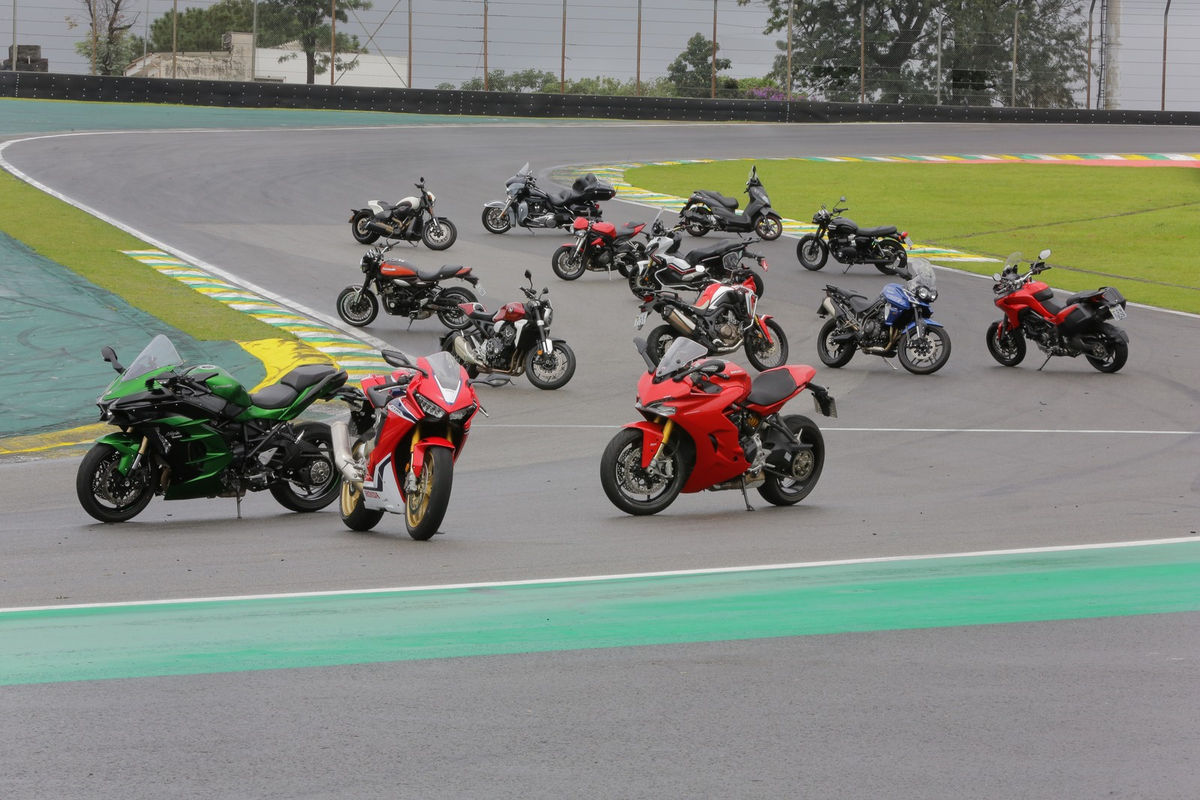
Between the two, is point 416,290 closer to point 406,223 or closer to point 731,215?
point 406,223

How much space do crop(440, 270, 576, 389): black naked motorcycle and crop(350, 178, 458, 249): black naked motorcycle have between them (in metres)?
9.54

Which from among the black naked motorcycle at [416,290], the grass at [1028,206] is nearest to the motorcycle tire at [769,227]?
the grass at [1028,206]

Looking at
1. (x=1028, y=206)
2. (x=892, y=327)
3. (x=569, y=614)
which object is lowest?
(x=569, y=614)

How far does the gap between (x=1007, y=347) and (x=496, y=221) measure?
13.1 meters

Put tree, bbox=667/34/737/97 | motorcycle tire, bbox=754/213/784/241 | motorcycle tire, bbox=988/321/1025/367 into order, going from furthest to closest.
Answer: tree, bbox=667/34/737/97 < motorcycle tire, bbox=754/213/784/241 < motorcycle tire, bbox=988/321/1025/367

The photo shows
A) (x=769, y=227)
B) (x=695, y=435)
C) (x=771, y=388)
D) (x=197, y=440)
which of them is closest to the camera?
(x=197, y=440)

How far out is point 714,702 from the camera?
19.8ft

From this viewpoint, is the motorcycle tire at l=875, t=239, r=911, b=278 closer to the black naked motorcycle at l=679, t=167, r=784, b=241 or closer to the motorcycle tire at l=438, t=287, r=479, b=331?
the black naked motorcycle at l=679, t=167, r=784, b=241

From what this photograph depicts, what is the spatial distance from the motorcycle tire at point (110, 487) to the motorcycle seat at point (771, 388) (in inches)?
178

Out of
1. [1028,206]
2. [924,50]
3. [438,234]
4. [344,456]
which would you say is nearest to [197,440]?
[344,456]

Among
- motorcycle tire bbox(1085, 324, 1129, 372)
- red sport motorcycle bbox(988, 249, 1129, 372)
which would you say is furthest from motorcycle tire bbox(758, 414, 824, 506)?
motorcycle tire bbox(1085, 324, 1129, 372)

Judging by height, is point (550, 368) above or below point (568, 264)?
below

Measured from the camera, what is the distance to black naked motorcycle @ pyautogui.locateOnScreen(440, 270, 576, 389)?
17406 mm

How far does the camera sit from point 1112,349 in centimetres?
1869
